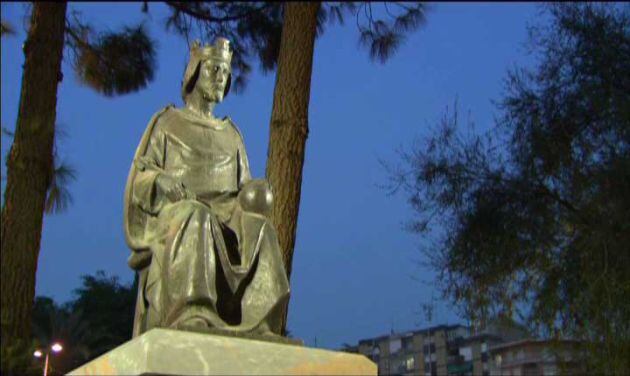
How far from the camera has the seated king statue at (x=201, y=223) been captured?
4207 millimetres

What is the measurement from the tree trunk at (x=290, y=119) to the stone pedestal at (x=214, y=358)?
3.19 metres

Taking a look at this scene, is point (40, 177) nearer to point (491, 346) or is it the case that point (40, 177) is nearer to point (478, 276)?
point (478, 276)

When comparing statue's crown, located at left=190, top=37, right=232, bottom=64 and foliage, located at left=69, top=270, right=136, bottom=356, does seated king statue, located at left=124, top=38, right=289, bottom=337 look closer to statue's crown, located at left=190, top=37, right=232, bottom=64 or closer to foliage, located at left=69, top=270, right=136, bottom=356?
statue's crown, located at left=190, top=37, right=232, bottom=64

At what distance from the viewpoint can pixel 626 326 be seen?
9078mm

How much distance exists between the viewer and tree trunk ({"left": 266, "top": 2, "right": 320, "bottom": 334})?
7695 mm

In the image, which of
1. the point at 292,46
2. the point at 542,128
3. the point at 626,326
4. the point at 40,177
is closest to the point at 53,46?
the point at 40,177

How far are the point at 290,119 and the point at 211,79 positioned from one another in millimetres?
2978

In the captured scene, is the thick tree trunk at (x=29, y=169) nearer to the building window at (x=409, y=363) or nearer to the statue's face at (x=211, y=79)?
the statue's face at (x=211, y=79)

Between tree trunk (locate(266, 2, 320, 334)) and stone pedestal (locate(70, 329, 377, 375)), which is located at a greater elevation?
tree trunk (locate(266, 2, 320, 334))

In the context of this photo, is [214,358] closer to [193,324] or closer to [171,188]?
[193,324]

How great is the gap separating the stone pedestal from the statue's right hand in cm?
87

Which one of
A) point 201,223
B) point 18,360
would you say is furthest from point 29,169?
point 201,223

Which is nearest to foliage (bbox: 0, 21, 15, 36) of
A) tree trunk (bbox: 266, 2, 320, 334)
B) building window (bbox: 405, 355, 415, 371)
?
tree trunk (bbox: 266, 2, 320, 334)

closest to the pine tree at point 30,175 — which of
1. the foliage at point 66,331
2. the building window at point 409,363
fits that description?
the foliage at point 66,331
